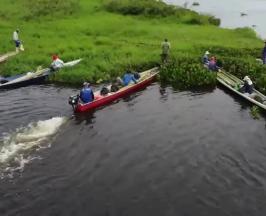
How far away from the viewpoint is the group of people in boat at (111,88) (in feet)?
93.2

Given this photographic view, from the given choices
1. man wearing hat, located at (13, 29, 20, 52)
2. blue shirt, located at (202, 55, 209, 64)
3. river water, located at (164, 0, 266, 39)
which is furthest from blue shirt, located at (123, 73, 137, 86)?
river water, located at (164, 0, 266, 39)

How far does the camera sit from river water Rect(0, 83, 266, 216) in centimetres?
1853

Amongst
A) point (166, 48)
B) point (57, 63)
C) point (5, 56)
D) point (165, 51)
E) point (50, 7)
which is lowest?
point (5, 56)

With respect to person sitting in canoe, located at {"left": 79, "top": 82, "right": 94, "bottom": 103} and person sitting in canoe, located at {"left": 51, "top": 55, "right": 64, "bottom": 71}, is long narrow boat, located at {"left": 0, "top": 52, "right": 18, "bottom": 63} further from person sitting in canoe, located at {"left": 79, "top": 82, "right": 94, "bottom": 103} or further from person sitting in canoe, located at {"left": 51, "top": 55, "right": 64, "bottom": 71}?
person sitting in canoe, located at {"left": 79, "top": 82, "right": 94, "bottom": 103}

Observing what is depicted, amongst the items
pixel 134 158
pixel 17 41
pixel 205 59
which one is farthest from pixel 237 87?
pixel 17 41

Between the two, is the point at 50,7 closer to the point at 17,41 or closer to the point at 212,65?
the point at 17,41

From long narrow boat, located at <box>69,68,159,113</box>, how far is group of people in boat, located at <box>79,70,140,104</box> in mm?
229

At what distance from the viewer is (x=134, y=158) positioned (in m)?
22.4

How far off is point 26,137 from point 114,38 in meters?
23.2

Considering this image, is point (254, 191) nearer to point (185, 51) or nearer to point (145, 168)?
point (145, 168)

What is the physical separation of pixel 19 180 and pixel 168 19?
121 feet

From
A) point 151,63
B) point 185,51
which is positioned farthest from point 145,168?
point 185,51

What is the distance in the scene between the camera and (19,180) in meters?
20.1

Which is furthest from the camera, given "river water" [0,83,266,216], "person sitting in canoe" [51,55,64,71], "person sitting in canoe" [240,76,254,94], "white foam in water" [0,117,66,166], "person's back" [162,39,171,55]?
"person's back" [162,39,171,55]
